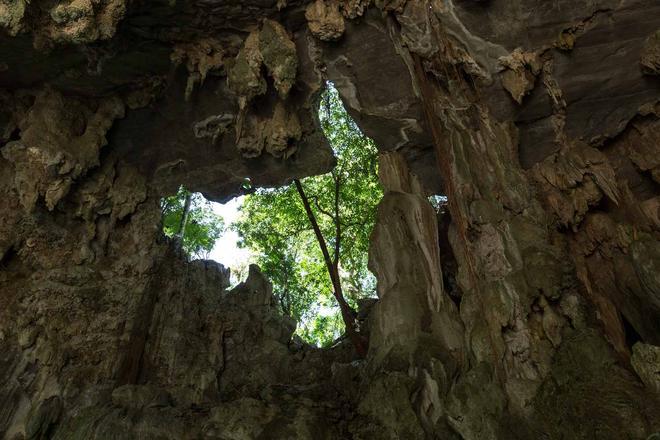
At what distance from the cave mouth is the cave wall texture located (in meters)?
4.37

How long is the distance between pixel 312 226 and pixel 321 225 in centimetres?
112

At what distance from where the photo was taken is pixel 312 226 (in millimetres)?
15773

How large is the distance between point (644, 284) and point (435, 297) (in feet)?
9.67

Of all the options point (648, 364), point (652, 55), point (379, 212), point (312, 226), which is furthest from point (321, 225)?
point (648, 364)

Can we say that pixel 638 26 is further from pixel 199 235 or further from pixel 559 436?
pixel 199 235

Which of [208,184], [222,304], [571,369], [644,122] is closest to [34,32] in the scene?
[208,184]

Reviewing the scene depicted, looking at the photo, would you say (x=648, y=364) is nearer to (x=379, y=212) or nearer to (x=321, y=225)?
(x=379, y=212)

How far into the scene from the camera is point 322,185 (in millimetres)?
16156

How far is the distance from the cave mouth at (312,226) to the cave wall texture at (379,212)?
4.37 metres

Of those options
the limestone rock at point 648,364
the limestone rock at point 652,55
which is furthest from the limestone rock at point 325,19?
the limestone rock at point 648,364

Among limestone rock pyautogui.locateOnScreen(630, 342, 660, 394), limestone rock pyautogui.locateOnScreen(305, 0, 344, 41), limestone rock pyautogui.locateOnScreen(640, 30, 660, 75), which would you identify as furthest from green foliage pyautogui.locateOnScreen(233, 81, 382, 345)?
limestone rock pyautogui.locateOnScreen(630, 342, 660, 394)

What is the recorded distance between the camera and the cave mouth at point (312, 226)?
1548cm

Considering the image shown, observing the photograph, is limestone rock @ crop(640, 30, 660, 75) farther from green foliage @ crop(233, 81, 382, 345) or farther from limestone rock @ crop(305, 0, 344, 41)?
green foliage @ crop(233, 81, 382, 345)

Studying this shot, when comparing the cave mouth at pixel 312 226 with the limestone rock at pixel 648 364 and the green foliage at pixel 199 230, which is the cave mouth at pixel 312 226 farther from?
the limestone rock at pixel 648 364
